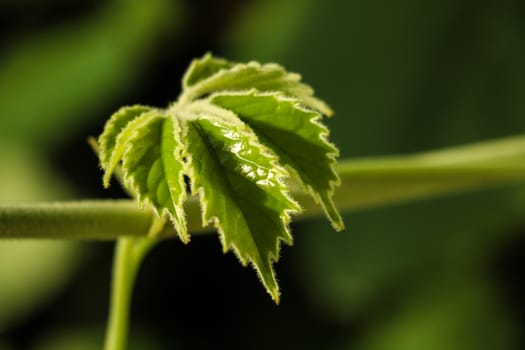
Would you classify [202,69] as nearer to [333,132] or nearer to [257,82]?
[257,82]

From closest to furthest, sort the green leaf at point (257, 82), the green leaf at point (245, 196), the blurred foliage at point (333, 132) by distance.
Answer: the green leaf at point (245, 196), the green leaf at point (257, 82), the blurred foliage at point (333, 132)

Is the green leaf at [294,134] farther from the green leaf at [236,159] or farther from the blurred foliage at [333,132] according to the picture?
the blurred foliage at [333,132]

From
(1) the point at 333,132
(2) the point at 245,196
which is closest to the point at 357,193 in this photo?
(2) the point at 245,196

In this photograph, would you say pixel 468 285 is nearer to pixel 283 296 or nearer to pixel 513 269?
pixel 513 269

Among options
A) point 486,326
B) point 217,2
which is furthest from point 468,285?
point 217,2

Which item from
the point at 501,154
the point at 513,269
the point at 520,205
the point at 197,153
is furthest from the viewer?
the point at 513,269

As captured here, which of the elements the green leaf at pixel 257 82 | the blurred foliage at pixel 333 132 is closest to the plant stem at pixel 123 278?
the green leaf at pixel 257 82
